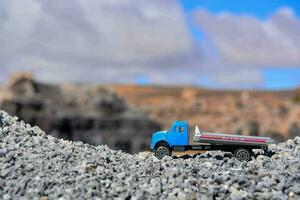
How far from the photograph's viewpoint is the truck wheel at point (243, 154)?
9.57m

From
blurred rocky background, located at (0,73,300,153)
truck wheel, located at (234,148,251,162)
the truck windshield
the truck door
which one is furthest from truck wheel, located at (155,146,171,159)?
blurred rocky background, located at (0,73,300,153)

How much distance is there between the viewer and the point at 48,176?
25.7 feet

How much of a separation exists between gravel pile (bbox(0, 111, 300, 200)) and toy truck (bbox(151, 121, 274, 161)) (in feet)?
1.20

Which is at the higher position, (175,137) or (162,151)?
(175,137)

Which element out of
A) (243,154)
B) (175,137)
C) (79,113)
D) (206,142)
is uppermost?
(79,113)

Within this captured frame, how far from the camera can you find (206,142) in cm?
965

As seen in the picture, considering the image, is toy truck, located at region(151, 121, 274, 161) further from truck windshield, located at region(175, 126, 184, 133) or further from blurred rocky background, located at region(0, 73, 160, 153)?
blurred rocky background, located at region(0, 73, 160, 153)

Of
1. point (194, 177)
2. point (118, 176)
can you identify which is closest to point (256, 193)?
point (194, 177)

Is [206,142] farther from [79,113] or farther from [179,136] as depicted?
[79,113]

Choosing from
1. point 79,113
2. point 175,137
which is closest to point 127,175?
point 175,137

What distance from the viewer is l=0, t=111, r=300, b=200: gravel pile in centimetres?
744

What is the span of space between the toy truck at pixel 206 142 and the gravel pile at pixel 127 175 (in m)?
0.37

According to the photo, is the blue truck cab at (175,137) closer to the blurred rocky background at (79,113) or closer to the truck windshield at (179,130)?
the truck windshield at (179,130)

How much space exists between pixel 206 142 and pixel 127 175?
2081 millimetres
